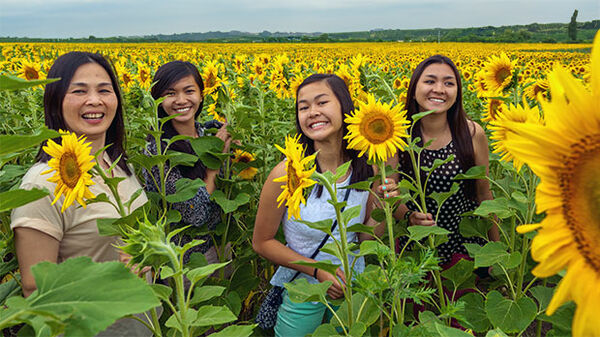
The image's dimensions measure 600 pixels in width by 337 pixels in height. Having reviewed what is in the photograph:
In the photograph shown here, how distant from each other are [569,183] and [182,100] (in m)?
2.23

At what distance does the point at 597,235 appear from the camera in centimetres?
65

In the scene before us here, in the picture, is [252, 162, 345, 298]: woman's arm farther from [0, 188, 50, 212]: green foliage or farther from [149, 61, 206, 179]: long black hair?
[0, 188, 50, 212]: green foliage

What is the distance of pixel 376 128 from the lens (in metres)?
1.80

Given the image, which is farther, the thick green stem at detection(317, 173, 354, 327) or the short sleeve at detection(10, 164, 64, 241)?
the short sleeve at detection(10, 164, 64, 241)

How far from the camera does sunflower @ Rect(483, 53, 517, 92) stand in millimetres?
2749

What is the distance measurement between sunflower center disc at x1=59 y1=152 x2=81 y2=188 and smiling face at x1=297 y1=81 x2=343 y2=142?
100 centimetres

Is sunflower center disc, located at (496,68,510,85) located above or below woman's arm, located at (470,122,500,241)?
above

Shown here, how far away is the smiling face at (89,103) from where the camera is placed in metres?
1.83

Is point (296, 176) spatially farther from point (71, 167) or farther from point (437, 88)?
point (437, 88)

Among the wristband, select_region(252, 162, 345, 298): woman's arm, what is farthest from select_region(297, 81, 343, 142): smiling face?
the wristband

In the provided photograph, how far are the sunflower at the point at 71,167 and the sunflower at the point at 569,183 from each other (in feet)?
4.06

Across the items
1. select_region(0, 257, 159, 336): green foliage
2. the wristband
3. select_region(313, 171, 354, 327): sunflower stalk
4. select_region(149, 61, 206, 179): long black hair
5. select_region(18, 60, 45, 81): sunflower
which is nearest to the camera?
select_region(0, 257, 159, 336): green foliage

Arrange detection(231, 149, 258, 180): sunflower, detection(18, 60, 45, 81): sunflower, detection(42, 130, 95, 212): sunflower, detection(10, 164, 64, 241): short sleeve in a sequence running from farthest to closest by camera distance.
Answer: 1. detection(18, 60, 45, 81): sunflower
2. detection(231, 149, 258, 180): sunflower
3. detection(10, 164, 64, 241): short sleeve
4. detection(42, 130, 95, 212): sunflower

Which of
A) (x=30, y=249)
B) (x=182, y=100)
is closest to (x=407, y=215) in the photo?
(x=182, y=100)
